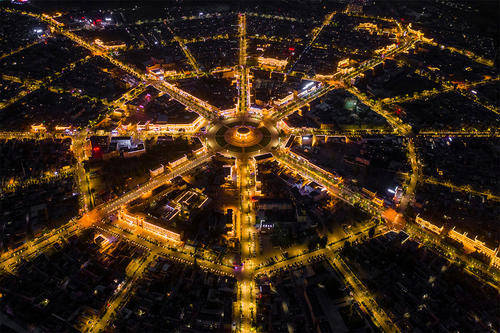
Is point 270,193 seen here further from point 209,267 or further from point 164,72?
point 164,72

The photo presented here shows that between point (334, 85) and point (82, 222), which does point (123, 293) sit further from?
point (334, 85)

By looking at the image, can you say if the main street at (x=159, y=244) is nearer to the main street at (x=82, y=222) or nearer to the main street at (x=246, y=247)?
the main street at (x=246, y=247)

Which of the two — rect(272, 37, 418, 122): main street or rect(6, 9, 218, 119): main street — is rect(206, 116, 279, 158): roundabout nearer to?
rect(6, 9, 218, 119): main street

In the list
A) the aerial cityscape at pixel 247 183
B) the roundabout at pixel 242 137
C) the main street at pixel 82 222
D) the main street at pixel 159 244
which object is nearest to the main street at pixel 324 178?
the aerial cityscape at pixel 247 183

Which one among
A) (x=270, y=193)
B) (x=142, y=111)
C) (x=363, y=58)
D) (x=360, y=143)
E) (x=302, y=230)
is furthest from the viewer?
(x=363, y=58)

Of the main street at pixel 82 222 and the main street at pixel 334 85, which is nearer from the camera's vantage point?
the main street at pixel 82 222

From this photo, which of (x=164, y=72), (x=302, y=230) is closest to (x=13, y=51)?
(x=164, y=72)
